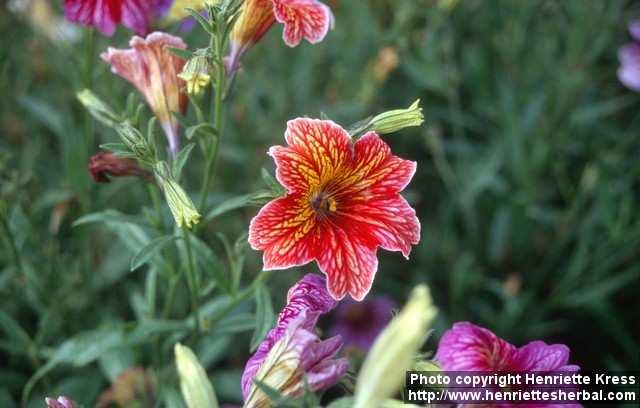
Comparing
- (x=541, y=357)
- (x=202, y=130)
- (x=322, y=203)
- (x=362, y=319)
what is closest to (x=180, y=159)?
(x=202, y=130)

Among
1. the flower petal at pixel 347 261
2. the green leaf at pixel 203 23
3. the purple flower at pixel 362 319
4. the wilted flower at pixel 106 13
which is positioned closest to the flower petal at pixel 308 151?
the flower petal at pixel 347 261

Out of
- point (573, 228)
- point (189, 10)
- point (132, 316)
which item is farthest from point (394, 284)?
point (189, 10)

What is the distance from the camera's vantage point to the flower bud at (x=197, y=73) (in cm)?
137

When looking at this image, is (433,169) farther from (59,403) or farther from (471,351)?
(59,403)

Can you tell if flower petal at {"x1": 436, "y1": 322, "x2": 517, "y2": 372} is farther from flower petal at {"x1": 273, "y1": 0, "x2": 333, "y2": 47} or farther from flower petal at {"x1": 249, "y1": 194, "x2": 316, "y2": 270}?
flower petal at {"x1": 273, "y1": 0, "x2": 333, "y2": 47}

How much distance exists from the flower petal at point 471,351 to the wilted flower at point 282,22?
2.08 feet

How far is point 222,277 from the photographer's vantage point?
1.69m

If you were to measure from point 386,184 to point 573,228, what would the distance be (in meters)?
1.64

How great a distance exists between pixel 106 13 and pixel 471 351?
1.13 metres

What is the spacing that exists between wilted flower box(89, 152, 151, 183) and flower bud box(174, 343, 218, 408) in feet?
2.06

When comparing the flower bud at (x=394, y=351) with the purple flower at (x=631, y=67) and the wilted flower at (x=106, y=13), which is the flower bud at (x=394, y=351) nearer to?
the wilted flower at (x=106, y=13)

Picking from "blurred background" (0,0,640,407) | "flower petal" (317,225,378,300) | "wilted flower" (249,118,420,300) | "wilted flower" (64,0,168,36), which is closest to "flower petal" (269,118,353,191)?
"wilted flower" (249,118,420,300)

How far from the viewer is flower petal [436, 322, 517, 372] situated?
124 cm

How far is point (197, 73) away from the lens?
1.37m
